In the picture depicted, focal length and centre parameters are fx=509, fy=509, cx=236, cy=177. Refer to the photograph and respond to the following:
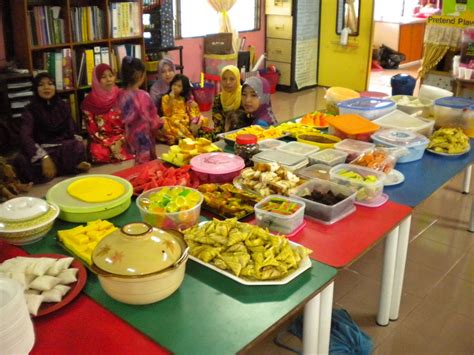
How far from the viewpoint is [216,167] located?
6.61 ft

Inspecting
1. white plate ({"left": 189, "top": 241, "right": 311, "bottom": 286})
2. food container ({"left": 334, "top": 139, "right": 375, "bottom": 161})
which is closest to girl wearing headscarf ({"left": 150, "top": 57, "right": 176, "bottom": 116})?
food container ({"left": 334, "top": 139, "right": 375, "bottom": 161})

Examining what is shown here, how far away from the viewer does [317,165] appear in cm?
212

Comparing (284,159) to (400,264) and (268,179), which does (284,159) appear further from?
(400,264)

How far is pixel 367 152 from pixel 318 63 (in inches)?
207

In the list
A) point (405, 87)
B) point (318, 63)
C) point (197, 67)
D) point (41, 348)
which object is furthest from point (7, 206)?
point (318, 63)

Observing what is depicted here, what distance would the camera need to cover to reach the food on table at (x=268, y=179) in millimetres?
1840

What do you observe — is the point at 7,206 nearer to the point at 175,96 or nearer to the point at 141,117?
the point at 141,117

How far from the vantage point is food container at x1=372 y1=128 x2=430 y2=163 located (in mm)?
2352

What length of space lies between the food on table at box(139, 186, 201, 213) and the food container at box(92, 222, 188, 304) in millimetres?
346

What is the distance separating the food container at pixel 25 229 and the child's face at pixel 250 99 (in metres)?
1.81

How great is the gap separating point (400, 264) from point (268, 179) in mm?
710

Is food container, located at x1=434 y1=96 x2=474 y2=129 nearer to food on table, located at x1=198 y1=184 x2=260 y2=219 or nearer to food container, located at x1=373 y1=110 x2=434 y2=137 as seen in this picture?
food container, located at x1=373 y1=110 x2=434 y2=137

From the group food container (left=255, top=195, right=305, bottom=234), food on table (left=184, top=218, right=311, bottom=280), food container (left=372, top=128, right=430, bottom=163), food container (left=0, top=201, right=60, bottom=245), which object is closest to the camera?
food on table (left=184, top=218, right=311, bottom=280)

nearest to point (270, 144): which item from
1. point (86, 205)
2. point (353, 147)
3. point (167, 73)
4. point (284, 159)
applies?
point (284, 159)
